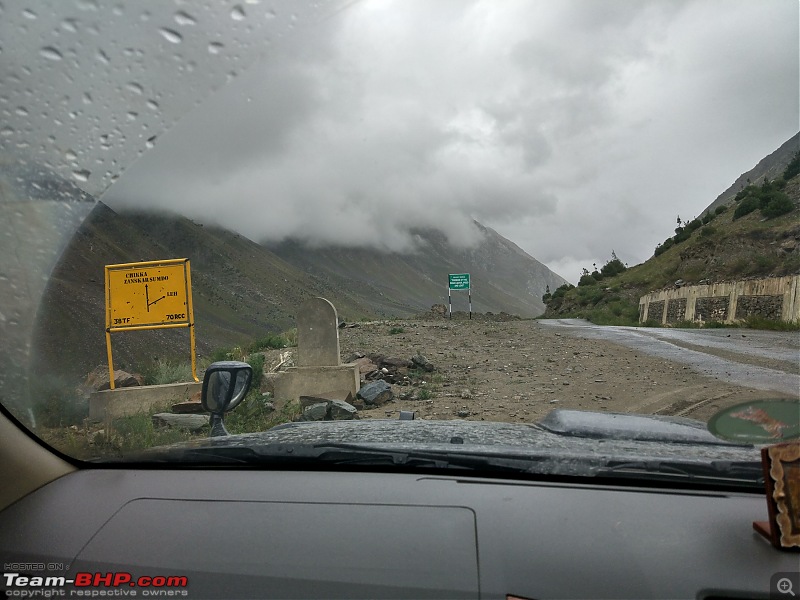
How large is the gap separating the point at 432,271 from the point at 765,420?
5867 millimetres

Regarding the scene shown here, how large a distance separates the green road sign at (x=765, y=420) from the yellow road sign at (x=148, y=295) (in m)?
6.12

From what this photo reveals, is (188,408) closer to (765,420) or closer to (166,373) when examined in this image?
(166,373)

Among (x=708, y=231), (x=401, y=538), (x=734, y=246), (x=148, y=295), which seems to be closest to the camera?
(x=401, y=538)

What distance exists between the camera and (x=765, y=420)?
1.82 m

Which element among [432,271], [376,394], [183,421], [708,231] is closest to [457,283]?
[432,271]

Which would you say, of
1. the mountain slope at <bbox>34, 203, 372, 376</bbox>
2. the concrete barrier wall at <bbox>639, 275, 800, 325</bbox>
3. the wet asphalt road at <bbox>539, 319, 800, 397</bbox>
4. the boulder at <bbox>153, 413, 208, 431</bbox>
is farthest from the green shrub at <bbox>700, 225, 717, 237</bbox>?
the boulder at <bbox>153, 413, 208, 431</bbox>

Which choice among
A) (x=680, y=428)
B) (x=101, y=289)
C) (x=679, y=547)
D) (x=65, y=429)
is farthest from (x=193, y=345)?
(x=679, y=547)

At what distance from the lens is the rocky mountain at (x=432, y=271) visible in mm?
6719

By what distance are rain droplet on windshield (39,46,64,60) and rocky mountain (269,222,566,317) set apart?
403 centimetres

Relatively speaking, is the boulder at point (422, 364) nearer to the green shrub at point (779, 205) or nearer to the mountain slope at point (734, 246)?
the mountain slope at point (734, 246)

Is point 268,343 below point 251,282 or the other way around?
below

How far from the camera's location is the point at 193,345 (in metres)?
7.29

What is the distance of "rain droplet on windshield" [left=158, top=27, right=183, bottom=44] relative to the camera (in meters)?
2.70

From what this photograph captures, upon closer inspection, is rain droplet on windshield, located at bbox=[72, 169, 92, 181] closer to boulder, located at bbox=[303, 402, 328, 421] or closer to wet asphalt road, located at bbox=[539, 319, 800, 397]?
boulder, located at bbox=[303, 402, 328, 421]
